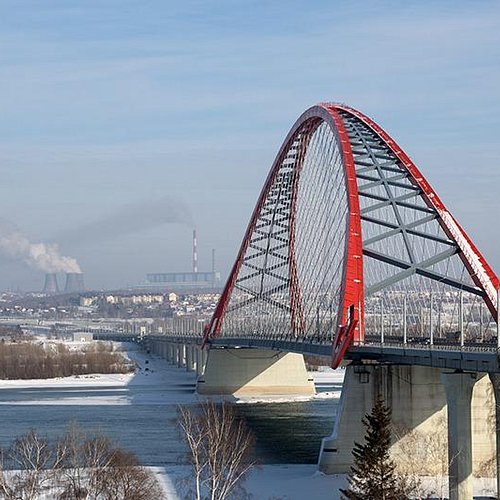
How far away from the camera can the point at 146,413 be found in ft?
288

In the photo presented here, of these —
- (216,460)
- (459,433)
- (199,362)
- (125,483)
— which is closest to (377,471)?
(459,433)

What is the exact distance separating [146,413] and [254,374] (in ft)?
63.6

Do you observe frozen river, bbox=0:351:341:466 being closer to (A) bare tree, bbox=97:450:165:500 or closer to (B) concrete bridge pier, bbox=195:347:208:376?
(B) concrete bridge pier, bbox=195:347:208:376

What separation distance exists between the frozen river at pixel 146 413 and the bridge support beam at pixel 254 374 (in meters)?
1.89

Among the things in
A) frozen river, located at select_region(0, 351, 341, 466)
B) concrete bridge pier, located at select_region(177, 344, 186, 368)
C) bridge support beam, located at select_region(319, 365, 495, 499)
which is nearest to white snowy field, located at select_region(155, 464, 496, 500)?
bridge support beam, located at select_region(319, 365, 495, 499)

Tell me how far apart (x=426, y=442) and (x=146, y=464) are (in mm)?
11340

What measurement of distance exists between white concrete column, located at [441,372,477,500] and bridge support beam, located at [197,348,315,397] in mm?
55410

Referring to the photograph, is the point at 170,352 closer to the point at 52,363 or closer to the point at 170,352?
the point at 170,352

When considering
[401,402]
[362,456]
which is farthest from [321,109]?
[362,456]

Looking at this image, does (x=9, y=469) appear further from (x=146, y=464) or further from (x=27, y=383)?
(x=27, y=383)

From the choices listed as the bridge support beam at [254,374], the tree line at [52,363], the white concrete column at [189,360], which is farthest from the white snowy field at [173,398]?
the tree line at [52,363]

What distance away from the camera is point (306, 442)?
69.3 metres

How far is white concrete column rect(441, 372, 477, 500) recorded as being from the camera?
148 feet

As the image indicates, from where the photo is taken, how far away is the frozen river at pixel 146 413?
66.4m
